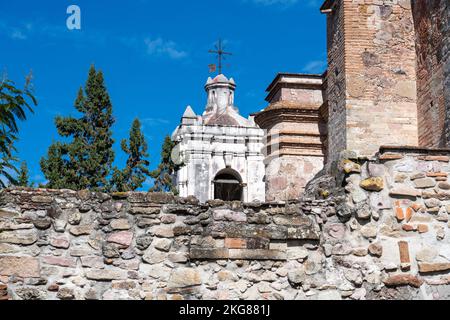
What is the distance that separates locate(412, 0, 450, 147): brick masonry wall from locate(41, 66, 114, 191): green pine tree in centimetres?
1520

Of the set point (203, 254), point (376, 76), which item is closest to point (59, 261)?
point (203, 254)

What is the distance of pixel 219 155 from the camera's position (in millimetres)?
34156

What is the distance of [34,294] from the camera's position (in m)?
5.80

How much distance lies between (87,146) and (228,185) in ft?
39.5

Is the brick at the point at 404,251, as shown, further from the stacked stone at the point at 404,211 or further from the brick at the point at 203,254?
the brick at the point at 203,254

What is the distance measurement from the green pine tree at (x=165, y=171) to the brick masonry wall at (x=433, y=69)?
53.6 feet

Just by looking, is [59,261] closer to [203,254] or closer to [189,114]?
[203,254]

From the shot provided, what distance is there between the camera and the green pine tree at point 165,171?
85.8 ft

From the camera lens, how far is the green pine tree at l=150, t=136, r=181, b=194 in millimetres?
26163

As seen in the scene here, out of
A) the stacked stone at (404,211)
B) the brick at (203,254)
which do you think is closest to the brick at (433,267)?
the stacked stone at (404,211)

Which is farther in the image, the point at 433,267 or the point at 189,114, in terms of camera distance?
the point at 189,114

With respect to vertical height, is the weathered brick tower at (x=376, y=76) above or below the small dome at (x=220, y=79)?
below

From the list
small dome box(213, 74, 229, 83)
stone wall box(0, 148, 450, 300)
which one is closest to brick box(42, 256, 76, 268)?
stone wall box(0, 148, 450, 300)
